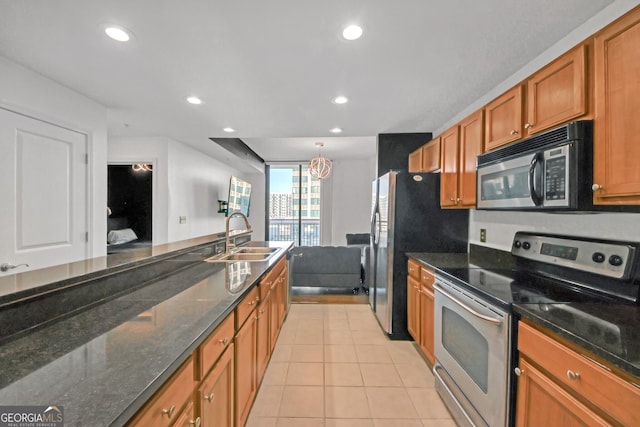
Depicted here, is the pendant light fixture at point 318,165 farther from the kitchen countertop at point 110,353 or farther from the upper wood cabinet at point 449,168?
the kitchen countertop at point 110,353

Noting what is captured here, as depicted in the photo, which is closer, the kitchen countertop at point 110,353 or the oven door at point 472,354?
the kitchen countertop at point 110,353

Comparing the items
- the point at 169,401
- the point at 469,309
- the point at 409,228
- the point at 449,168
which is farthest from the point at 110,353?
the point at 449,168

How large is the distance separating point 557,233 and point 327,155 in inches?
195

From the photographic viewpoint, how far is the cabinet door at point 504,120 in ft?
5.64

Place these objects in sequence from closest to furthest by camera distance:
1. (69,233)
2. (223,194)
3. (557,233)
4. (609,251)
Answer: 1. (609,251)
2. (557,233)
3. (69,233)
4. (223,194)

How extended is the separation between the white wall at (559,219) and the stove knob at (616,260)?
0.13 metres

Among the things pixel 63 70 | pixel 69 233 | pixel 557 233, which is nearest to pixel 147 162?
pixel 69 233

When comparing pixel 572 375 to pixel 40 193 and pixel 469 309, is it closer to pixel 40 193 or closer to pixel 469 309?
pixel 469 309

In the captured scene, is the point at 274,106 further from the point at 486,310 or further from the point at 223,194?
the point at 223,194

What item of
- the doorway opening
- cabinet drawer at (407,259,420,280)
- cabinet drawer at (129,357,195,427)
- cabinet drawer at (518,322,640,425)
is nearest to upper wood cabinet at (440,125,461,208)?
cabinet drawer at (407,259,420,280)

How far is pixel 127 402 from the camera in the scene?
62 cm

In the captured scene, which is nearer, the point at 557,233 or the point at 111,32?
the point at 111,32

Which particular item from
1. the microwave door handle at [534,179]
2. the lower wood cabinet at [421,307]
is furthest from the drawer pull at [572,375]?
the lower wood cabinet at [421,307]

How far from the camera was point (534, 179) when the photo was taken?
1.48 metres
